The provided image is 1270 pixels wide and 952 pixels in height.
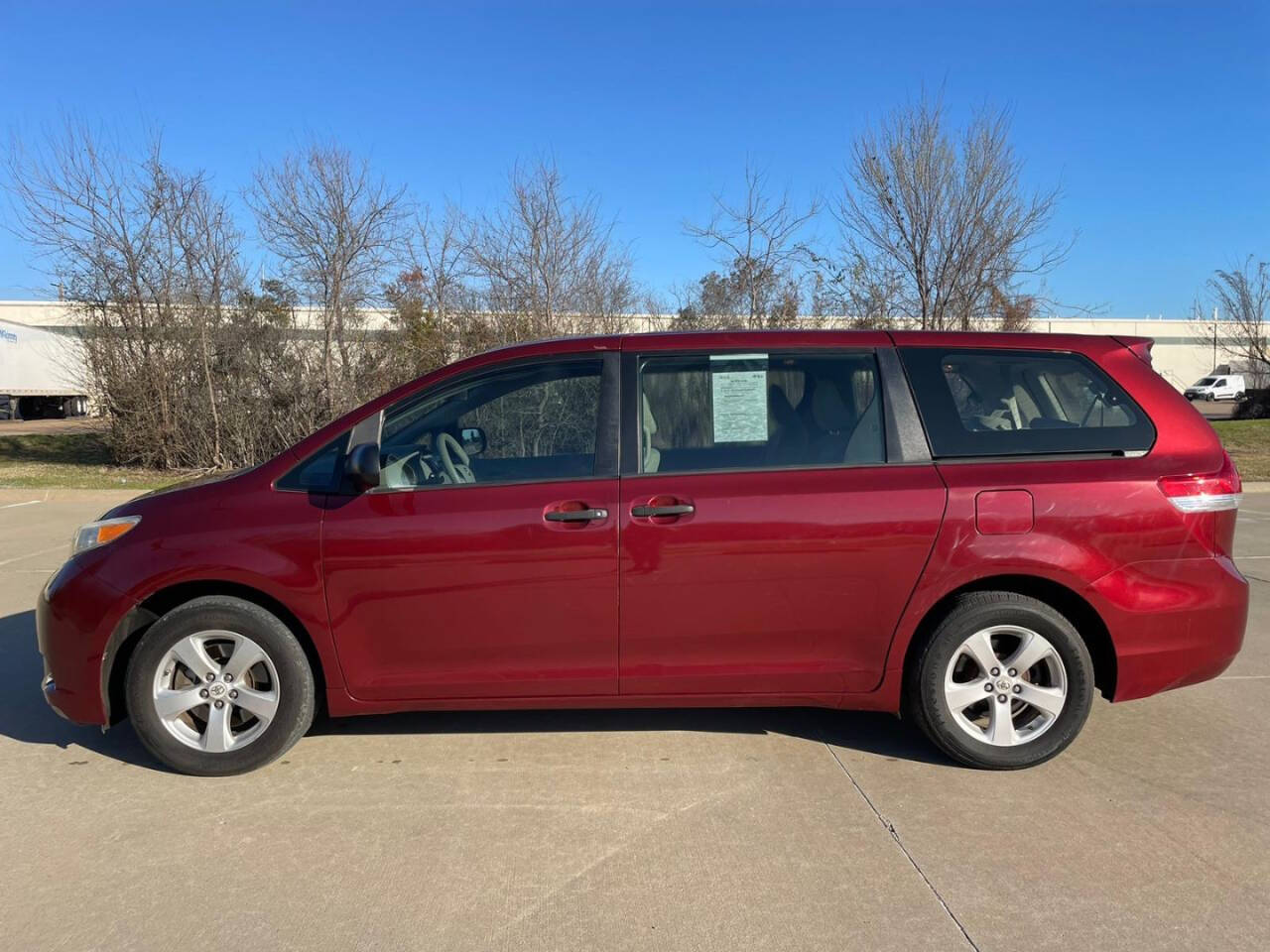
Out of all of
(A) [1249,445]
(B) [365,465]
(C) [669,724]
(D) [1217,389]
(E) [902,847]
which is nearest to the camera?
(E) [902,847]

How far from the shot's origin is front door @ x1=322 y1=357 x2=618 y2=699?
3789 mm

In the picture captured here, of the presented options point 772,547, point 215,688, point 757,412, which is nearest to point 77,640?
point 215,688

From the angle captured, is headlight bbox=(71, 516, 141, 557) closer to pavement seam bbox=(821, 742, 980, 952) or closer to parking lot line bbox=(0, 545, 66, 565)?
pavement seam bbox=(821, 742, 980, 952)

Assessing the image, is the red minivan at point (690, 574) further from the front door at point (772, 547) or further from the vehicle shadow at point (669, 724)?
the vehicle shadow at point (669, 724)

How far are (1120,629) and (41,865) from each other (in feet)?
13.8

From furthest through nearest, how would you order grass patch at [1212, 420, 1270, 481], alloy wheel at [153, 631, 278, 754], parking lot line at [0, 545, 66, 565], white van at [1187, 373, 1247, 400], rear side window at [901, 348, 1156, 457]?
1. white van at [1187, 373, 1247, 400]
2. grass patch at [1212, 420, 1270, 481]
3. parking lot line at [0, 545, 66, 565]
4. rear side window at [901, 348, 1156, 457]
5. alloy wheel at [153, 631, 278, 754]

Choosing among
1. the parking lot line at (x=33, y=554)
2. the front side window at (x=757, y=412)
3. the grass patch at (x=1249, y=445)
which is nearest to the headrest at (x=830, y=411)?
the front side window at (x=757, y=412)

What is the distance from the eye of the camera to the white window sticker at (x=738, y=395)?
Answer: 13.3ft

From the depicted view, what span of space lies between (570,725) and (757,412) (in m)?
1.78

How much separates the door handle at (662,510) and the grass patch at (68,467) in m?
11.9

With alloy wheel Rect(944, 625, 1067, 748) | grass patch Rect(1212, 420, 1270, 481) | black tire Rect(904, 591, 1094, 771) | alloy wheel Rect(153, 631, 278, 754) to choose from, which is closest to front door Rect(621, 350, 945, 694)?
black tire Rect(904, 591, 1094, 771)

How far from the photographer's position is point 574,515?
12.4ft

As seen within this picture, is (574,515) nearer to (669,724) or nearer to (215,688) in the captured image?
(669,724)

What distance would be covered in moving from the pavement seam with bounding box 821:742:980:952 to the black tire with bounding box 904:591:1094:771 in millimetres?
407
